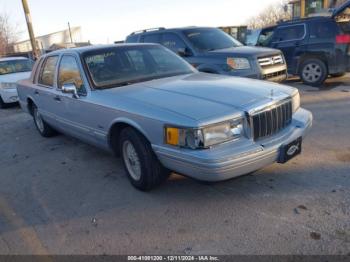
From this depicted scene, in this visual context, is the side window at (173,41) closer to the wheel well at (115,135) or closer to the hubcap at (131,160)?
the wheel well at (115,135)

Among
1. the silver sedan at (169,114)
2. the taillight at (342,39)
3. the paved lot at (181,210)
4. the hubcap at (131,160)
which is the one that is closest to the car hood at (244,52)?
the taillight at (342,39)

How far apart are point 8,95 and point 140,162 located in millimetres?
8132

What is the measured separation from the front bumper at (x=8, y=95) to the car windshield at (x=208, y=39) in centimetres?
562

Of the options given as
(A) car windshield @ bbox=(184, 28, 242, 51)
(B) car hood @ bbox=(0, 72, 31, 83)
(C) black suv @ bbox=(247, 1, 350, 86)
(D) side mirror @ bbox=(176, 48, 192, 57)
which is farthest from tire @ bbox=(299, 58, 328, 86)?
(B) car hood @ bbox=(0, 72, 31, 83)

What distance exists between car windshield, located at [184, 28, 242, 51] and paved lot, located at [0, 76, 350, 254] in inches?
145

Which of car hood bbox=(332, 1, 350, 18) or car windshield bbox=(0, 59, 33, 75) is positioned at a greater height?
car hood bbox=(332, 1, 350, 18)

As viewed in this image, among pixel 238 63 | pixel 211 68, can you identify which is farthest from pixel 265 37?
pixel 211 68

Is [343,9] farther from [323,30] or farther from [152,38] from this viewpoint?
[152,38]

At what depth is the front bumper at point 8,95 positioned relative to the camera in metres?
10.1

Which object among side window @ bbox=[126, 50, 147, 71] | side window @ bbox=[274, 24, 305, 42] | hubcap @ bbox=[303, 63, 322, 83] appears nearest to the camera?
side window @ bbox=[126, 50, 147, 71]

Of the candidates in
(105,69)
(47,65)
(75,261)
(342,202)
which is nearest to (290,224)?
(342,202)

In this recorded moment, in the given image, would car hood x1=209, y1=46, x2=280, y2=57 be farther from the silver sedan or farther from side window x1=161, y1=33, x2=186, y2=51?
the silver sedan

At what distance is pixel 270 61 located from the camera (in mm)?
7348

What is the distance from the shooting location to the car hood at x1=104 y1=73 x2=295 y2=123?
3.16 metres
